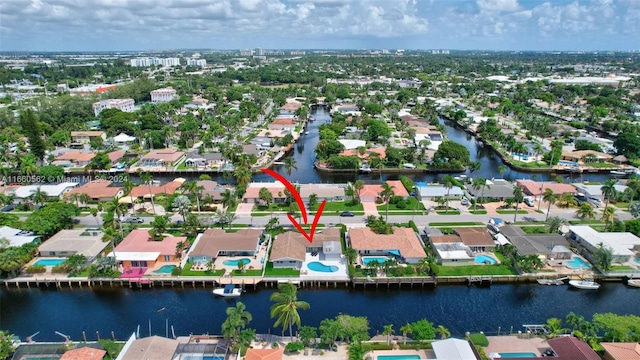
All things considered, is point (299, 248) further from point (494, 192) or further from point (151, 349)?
point (494, 192)

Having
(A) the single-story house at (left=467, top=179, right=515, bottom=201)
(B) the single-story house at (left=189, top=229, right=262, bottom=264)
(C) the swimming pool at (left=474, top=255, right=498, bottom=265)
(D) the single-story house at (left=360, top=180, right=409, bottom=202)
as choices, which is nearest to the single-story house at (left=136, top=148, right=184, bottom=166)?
(B) the single-story house at (left=189, top=229, right=262, bottom=264)

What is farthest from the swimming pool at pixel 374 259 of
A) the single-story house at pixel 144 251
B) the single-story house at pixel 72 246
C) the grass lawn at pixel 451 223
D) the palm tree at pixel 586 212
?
the single-story house at pixel 72 246

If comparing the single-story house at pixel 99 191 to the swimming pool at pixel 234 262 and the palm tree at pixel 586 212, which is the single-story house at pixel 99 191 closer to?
the swimming pool at pixel 234 262

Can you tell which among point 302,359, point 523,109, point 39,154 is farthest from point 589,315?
point 523,109

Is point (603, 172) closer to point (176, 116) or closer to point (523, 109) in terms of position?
point (523, 109)

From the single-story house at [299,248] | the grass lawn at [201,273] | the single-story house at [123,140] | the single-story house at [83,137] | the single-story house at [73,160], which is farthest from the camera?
the single-story house at [83,137]

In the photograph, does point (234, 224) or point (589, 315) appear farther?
point (234, 224)

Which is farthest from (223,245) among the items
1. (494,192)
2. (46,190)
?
(494,192)

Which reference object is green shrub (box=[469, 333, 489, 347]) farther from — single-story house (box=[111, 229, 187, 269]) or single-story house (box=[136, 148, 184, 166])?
single-story house (box=[136, 148, 184, 166])
